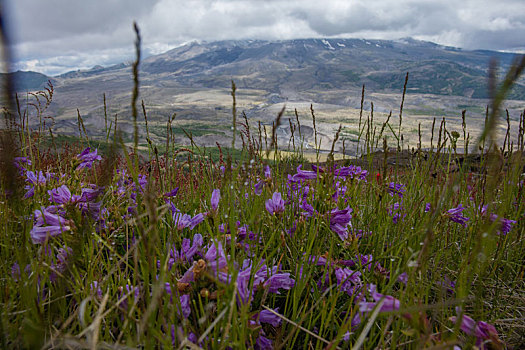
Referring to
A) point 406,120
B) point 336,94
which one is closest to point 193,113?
point 406,120

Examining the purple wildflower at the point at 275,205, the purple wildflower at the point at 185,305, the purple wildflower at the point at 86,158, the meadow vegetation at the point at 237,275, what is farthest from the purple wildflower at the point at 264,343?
the purple wildflower at the point at 86,158

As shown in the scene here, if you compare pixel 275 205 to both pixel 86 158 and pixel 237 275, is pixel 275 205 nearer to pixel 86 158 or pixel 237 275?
pixel 237 275

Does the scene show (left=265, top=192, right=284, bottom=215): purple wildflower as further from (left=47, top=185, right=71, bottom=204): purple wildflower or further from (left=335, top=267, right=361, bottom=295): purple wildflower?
(left=47, top=185, right=71, bottom=204): purple wildflower

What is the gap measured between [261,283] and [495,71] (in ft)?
2.93

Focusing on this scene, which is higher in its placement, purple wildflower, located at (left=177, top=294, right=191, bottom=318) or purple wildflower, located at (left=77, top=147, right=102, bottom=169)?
purple wildflower, located at (left=77, top=147, right=102, bottom=169)

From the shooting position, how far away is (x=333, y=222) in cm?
161

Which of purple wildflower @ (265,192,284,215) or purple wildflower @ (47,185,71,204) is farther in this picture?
purple wildflower @ (265,192,284,215)

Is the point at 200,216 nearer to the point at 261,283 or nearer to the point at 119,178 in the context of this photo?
the point at 261,283

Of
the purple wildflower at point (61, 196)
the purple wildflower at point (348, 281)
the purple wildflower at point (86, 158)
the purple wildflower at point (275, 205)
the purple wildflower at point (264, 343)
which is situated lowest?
the purple wildflower at point (264, 343)

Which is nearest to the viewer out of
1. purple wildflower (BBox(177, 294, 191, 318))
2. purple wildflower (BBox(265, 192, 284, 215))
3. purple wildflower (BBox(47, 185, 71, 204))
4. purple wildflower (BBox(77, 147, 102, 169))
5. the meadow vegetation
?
the meadow vegetation

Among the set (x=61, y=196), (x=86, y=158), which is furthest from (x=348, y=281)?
(x=86, y=158)

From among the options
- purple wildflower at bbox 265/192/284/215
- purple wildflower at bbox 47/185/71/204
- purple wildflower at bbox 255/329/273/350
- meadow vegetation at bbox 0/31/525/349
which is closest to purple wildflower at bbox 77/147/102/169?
meadow vegetation at bbox 0/31/525/349

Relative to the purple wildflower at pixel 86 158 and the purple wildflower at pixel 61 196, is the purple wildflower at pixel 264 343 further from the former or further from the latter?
the purple wildflower at pixel 86 158

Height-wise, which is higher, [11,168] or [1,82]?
[1,82]
